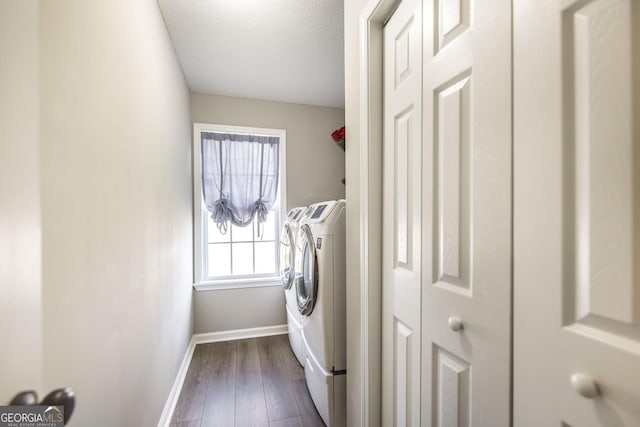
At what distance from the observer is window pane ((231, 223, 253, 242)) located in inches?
113

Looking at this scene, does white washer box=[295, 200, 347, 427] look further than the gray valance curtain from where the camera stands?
No

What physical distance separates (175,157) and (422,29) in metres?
1.86

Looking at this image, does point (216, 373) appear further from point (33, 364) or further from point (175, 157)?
point (33, 364)

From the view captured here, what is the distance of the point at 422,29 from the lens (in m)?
0.86

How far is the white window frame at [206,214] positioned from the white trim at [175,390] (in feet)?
1.93

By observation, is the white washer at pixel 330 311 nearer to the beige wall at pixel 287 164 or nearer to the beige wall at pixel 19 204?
the beige wall at pixel 19 204

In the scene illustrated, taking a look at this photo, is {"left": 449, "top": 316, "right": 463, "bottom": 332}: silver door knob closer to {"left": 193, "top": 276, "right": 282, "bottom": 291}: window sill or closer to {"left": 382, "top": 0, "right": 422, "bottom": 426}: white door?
{"left": 382, "top": 0, "right": 422, "bottom": 426}: white door

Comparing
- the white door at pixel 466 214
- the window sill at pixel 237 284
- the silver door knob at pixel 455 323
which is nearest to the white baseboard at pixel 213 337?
the window sill at pixel 237 284

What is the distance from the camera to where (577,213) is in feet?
1.56

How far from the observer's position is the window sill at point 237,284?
8.81 feet

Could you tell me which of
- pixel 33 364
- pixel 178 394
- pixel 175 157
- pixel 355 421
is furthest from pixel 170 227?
pixel 355 421

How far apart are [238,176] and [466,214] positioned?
2.47m

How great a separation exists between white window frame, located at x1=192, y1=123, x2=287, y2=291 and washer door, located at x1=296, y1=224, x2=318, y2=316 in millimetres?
1062

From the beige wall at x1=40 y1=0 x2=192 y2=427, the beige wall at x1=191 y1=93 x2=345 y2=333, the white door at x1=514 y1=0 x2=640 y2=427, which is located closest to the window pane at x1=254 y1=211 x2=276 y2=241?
the beige wall at x1=191 y1=93 x2=345 y2=333
